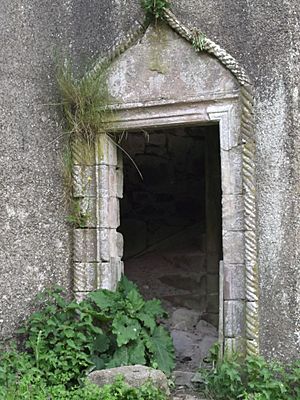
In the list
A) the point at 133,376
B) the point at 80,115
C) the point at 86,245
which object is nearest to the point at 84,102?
the point at 80,115

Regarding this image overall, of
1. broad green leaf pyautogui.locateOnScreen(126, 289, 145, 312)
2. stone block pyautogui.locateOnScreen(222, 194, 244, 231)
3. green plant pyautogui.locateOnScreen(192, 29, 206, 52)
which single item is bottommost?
broad green leaf pyautogui.locateOnScreen(126, 289, 145, 312)

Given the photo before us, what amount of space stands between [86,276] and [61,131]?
1184 millimetres

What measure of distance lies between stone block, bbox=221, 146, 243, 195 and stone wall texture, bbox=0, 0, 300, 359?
0.15m

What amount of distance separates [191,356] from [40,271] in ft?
5.19

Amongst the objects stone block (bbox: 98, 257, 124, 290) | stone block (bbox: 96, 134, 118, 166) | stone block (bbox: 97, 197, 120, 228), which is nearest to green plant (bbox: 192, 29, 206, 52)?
stone block (bbox: 96, 134, 118, 166)

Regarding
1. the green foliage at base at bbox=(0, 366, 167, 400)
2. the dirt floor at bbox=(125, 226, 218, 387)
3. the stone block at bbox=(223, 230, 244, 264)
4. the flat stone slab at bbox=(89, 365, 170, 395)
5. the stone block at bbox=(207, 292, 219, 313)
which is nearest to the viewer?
the green foliage at base at bbox=(0, 366, 167, 400)

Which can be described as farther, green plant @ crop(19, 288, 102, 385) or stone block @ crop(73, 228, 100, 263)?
stone block @ crop(73, 228, 100, 263)

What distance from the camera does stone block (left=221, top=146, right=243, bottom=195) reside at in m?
4.59

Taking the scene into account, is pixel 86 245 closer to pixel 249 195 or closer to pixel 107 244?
pixel 107 244

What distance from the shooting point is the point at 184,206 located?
309 inches

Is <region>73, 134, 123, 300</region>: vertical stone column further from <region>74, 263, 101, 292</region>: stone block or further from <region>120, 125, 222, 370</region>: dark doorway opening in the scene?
<region>120, 125, 222, 370</region>: dark doorway opening

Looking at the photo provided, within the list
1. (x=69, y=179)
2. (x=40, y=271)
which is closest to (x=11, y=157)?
(x=69, y=179)

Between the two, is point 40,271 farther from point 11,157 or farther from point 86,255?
point 11,157

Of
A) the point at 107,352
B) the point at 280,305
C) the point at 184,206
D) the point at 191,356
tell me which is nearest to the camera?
the point at 280,305
